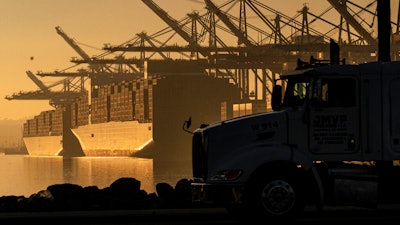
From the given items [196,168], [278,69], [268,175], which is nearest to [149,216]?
[196,168]

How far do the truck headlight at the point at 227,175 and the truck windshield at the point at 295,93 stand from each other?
60.0 inches

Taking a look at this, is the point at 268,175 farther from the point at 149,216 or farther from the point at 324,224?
the point at 149,216

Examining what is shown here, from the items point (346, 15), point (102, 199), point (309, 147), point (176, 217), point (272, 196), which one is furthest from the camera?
point (346, 15)

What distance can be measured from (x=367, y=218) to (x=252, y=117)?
10.0 feet

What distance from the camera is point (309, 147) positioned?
15.2 m

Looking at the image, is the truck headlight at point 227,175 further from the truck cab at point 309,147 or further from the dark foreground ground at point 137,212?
the dark foreground ground at point 137,212

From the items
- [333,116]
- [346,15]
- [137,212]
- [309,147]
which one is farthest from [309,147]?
[346,15]

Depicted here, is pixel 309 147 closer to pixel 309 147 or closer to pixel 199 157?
pixel 309 147

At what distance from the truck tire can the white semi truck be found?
0.6 inches

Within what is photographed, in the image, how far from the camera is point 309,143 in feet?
49.8

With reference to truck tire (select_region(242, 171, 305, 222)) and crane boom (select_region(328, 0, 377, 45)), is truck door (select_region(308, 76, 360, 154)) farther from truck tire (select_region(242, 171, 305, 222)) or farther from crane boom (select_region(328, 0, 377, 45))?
crane boom (select_region(328, 0, 377, 45))

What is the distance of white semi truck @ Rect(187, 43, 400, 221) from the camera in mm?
14781

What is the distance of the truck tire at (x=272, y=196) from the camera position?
14.7 metres

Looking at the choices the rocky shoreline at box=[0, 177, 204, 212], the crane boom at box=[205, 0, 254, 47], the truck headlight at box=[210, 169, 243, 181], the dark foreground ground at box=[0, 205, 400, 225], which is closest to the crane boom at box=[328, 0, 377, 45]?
the crane boom at box=[205, 0, 254, 47]
